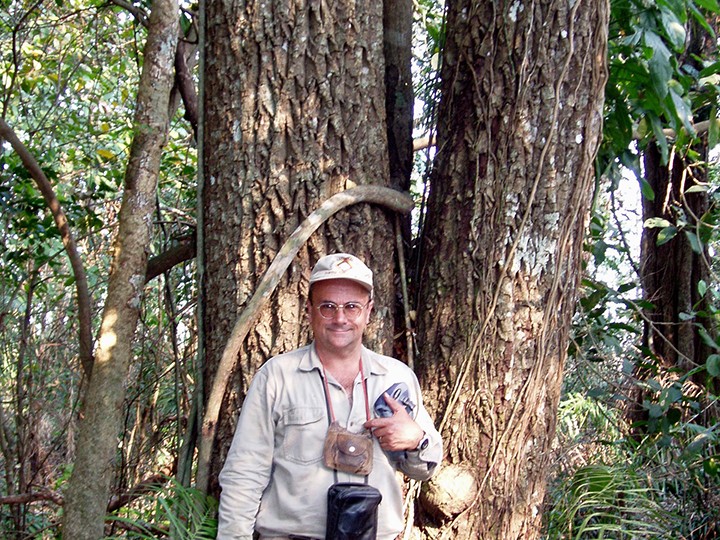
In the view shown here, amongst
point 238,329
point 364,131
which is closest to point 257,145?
point 364,131

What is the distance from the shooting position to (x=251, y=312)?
2.44 metres

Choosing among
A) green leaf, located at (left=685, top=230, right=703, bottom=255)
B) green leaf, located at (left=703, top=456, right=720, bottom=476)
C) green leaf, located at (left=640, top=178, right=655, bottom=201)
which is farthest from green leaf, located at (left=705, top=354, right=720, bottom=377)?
green leaf, located at (left=640, top=178, right=655, bottom=201)

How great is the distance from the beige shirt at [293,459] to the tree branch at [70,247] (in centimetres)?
105

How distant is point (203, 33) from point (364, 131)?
0.73m

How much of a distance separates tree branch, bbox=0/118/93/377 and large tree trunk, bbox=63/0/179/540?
10.4 inches

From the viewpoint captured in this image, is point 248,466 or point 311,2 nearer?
point 248,466

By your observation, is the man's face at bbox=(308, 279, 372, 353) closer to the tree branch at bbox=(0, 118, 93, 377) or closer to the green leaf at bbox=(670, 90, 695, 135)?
the tree branch at bbox=(0, 118, 93, 377)

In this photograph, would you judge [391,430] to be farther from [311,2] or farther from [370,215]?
[311,2]

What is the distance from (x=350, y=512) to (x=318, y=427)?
25cm

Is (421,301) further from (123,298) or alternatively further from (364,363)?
(123,298)

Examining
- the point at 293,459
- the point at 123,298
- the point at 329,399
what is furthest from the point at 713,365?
the point at 123,298

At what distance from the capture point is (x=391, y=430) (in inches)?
80.8

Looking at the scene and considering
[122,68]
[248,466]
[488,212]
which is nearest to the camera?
[248,466]

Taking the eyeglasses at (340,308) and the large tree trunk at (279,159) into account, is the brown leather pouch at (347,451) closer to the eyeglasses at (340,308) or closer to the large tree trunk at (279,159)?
the eyeglasses at (340,308)
